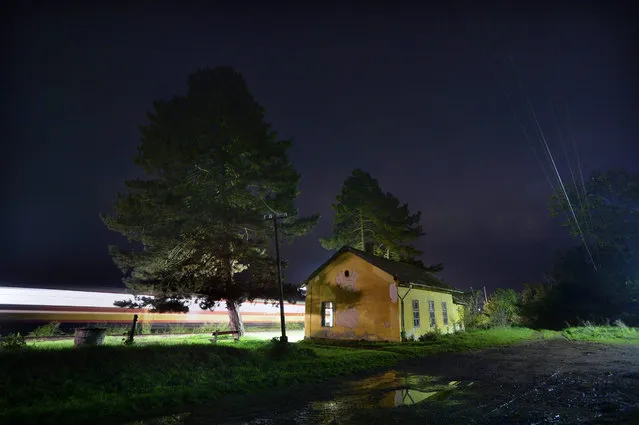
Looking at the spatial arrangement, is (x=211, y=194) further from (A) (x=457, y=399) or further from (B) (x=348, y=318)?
(A) (x=457, y=399)

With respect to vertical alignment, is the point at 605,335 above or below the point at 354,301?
below

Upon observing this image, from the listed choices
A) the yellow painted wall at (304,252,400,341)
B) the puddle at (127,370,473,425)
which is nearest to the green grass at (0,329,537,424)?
the puddle at (127,370,473,425)

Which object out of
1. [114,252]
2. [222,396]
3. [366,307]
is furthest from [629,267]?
[114,252]

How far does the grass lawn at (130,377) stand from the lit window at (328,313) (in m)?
10.7

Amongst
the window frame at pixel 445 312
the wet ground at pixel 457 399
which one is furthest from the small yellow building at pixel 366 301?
the wet ground at pixel 457 399

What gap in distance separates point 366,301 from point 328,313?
10.5 feet

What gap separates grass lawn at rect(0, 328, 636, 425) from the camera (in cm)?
728

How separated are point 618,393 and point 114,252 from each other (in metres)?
23.8

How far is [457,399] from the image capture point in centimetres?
823

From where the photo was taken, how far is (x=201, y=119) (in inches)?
880

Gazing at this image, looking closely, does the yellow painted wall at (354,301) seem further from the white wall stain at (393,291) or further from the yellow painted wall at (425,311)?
the yellow painted wall at (425,311)

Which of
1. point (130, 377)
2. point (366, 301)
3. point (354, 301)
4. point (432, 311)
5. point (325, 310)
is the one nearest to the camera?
point (130, 377)

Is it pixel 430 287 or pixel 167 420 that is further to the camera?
pixel 430 287

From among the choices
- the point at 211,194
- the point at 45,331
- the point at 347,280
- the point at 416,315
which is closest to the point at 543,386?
the point at 416,315
